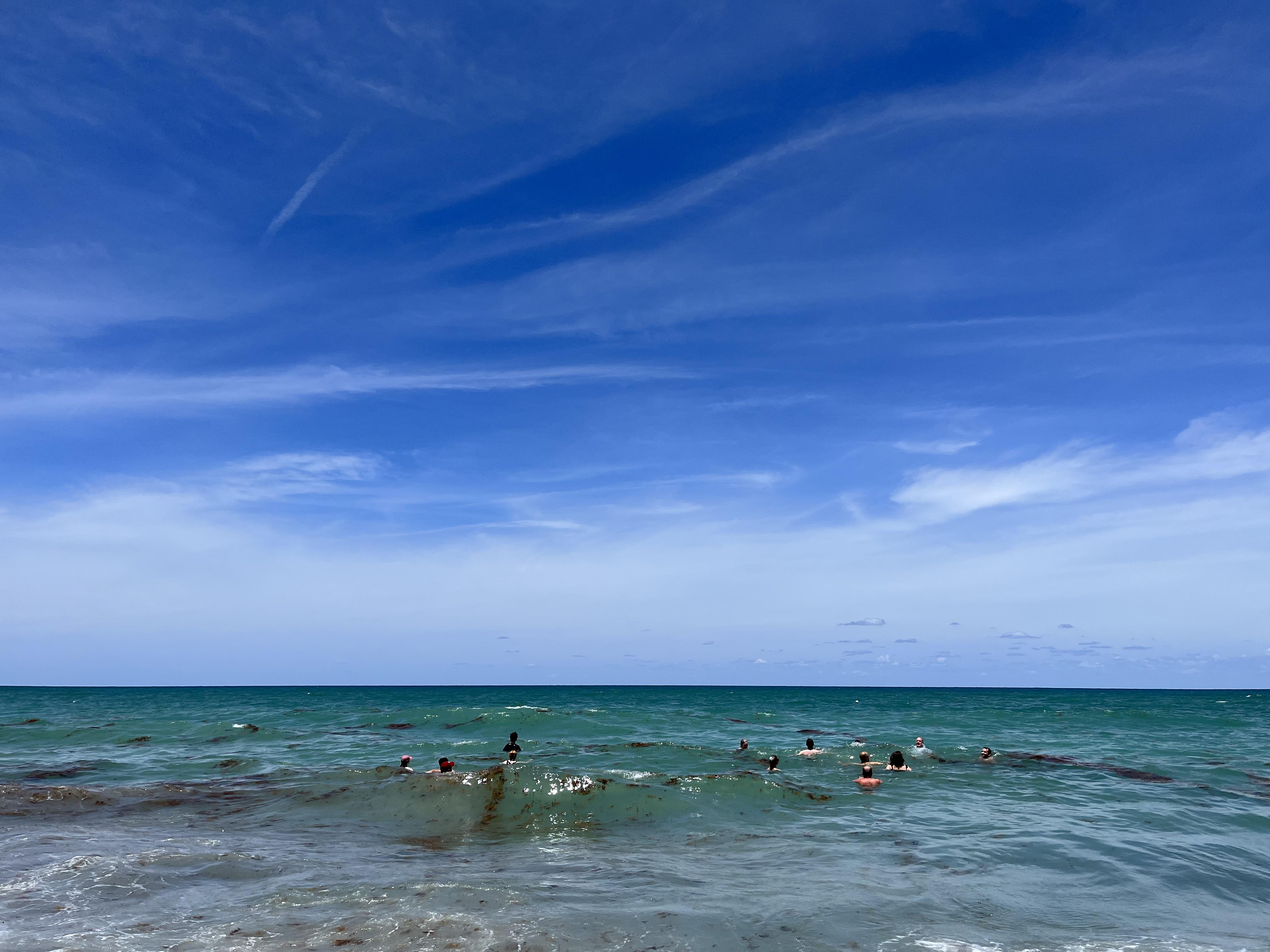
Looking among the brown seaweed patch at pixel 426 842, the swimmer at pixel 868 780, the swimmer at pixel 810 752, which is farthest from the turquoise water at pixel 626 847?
the swimmer at pixel 810 752

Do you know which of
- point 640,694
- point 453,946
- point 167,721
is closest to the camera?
point 453,946

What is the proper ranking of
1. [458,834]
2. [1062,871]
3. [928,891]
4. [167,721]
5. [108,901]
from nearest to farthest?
[108,901] → [928,891] → [1062,871] → [458,834] → [167,721]

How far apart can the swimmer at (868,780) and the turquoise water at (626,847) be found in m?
0.54

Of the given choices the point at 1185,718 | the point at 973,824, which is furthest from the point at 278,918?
the point at 1185,718

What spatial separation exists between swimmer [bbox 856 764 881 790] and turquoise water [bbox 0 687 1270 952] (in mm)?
541

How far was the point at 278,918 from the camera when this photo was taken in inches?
443

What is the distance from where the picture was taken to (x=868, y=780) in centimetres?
2544

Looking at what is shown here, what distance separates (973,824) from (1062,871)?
4.54 meters

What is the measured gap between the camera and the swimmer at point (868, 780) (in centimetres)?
2519

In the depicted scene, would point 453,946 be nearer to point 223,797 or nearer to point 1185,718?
point 223,797

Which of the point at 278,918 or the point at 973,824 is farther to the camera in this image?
the point at 973,824

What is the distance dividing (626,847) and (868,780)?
11565 millimetres

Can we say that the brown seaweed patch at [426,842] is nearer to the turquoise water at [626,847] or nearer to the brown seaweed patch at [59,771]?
the turquoise water at [626,847]

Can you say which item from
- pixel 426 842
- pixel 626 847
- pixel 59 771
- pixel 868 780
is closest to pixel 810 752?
pixel 868 780
